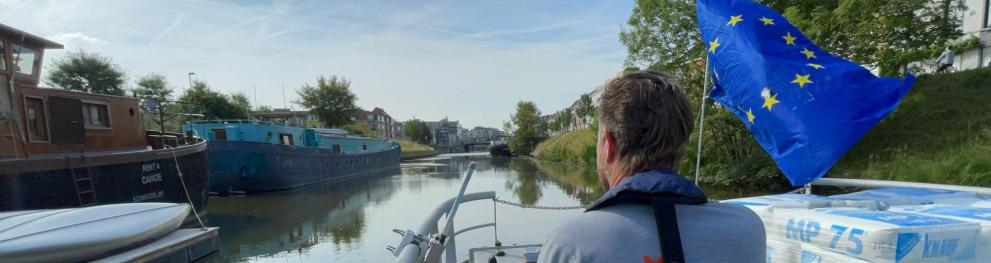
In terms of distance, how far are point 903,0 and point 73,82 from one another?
4404 cm

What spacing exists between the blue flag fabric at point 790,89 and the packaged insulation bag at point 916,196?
31cm

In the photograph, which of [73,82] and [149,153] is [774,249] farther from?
[73,82]

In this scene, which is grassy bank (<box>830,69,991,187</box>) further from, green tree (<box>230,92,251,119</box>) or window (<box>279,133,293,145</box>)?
green tree (<box>230,92,251,119</box>)

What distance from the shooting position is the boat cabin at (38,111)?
26.0 feet

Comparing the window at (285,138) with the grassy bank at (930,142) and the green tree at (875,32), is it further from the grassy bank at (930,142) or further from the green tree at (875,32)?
the green tree at (875,32)

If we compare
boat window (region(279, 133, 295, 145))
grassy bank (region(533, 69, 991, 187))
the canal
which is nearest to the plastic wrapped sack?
the canal

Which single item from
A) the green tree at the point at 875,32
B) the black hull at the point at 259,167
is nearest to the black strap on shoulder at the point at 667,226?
the green tree at the point at 875,32

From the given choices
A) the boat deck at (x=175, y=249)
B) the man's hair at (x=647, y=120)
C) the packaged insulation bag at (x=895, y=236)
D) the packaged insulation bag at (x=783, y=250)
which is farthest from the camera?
the boat deck at (x=175, y=249)

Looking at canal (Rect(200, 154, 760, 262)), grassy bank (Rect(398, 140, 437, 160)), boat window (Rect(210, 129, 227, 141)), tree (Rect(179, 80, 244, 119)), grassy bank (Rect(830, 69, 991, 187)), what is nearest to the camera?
grassy bank (Rect(830, 69, 991, 187))

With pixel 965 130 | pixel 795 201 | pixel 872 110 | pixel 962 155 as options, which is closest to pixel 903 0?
pixel 965 130

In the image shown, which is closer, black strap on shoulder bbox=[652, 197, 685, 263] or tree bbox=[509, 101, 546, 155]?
black strap on shoulder bbox=[652, 197, 685, 263]

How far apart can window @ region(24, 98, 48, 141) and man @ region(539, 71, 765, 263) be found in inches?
476

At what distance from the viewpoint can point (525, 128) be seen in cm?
6156

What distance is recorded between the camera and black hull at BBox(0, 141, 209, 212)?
7239 mm
